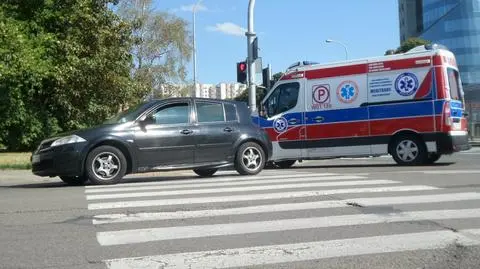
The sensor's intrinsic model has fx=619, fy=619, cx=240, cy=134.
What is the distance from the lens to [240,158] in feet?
40.8

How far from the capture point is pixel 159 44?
4534cm

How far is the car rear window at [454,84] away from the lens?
15.0m

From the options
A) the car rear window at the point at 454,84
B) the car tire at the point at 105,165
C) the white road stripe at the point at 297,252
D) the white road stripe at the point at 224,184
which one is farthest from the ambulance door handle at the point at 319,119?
the white road stripe at the point at 297,252

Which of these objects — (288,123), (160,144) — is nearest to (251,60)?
(288,123)

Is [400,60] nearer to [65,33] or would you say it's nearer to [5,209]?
[5,209]

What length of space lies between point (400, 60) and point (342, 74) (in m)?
1.49

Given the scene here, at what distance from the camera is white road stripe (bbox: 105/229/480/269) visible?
527cm

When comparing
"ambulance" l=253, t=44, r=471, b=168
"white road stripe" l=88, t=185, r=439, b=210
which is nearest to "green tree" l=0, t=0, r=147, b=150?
"ambulance" l=253, t=44, r=471, b=168

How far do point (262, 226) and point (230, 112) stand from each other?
600 centimetres

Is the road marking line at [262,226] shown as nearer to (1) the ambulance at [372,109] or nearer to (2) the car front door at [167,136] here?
(2) the car front door at [167,136]

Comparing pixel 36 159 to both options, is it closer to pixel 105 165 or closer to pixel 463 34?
pixel 105 165

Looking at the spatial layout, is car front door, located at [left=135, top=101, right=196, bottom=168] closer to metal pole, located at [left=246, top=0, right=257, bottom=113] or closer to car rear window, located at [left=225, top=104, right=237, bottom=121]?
car rear window, located at [left=225, top=104, right=237, bottom=121]

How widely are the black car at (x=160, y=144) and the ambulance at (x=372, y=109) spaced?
11.6 feet

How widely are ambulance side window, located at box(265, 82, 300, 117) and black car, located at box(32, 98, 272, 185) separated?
377 cm
